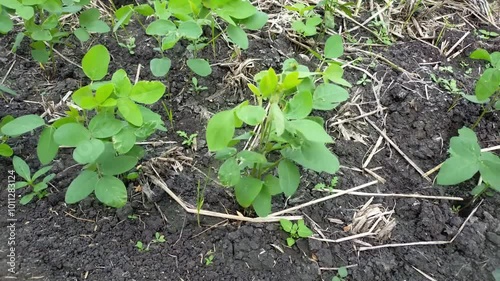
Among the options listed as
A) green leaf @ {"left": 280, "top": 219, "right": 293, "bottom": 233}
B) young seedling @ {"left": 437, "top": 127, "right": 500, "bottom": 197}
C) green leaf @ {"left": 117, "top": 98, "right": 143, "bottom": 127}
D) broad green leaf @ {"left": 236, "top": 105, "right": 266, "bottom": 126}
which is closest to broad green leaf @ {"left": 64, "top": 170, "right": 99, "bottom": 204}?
green leaf @ {"left": 117, "top": 98, "right": 143, "bottom": 127}

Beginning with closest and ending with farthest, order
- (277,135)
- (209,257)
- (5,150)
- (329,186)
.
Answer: (277,135), (209,257), (5,150), (329,186)

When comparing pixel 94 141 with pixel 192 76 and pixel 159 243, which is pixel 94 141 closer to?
pixel 159 243

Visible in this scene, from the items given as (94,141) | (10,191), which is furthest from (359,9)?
(10,191)

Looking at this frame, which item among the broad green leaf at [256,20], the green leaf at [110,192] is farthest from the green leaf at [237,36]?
the green leaf at [110,192]

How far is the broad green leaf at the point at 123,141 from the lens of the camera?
1.51 metres

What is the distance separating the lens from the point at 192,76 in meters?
2.16

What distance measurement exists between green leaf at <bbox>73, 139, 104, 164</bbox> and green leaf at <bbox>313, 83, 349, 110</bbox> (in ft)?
2.33

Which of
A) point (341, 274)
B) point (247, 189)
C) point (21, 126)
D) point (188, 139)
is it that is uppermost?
point (21, 126)

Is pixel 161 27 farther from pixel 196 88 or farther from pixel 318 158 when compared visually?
pixel 318 158

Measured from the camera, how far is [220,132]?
4.54 ft

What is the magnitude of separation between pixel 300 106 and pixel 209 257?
60 cm

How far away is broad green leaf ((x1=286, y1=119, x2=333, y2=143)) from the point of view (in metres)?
1.36

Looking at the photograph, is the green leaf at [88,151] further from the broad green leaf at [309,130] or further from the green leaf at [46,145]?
the broad green leaf at [309,130]

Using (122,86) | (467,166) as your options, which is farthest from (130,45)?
(467,166)
